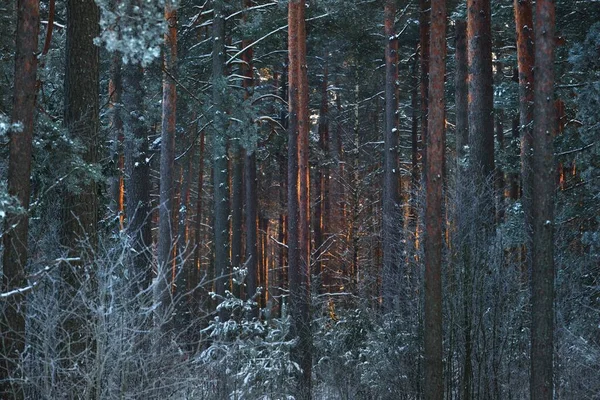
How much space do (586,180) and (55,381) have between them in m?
11.7

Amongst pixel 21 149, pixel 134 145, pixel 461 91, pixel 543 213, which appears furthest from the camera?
pixel 461 91

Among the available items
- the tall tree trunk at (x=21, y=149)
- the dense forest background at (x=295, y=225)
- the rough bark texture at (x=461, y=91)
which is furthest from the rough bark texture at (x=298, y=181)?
the tall tree trunk at (x=21, y=149)

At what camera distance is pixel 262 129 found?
28141 mm

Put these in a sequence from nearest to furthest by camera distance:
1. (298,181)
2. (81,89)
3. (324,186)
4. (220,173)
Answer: (81,89) < (298,181) < (220,173) < (324,186)

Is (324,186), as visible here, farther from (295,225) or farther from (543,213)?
(543,213)

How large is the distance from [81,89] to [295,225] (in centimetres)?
883

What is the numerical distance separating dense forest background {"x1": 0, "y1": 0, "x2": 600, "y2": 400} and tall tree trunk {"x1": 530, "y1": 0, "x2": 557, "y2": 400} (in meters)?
0.02

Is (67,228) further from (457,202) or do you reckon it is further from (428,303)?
(457,202)

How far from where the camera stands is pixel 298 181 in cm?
1891

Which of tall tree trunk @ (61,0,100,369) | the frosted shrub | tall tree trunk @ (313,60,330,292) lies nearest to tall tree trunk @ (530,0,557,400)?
the frosted shrub

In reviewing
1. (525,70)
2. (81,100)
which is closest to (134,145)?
(81,100)

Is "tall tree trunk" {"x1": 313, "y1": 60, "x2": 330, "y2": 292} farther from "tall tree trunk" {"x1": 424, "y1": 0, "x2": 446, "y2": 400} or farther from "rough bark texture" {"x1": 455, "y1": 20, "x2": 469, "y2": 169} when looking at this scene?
"tall tree trunk" {"x1": 424, "y1": 0, "x2": 446, "y2": 400}

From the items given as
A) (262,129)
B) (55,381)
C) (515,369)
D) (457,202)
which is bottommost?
(515,369)

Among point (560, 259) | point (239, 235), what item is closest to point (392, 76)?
point (239, 235)
